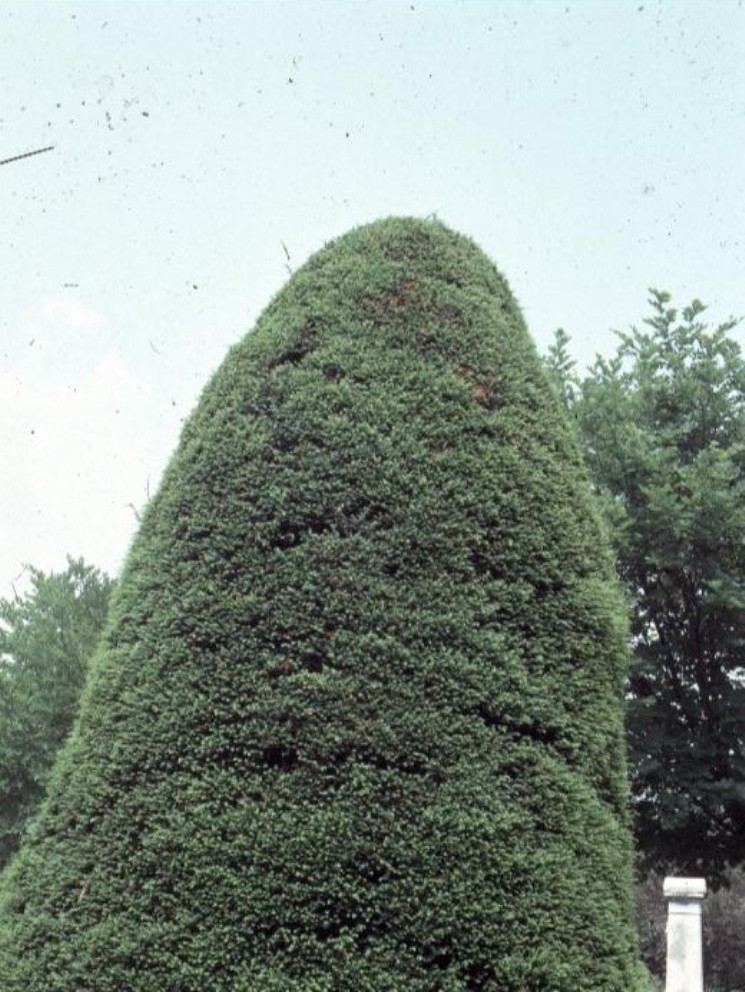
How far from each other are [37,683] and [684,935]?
16.8m

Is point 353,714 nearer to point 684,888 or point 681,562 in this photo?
point 684,888

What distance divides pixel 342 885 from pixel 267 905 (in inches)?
12.2

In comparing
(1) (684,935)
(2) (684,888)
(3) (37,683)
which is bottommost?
(1) (684,935)

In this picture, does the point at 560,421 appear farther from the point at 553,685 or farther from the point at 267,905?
the point at 267,905

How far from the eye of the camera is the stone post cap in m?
12.1

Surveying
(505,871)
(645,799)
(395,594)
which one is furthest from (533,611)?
(645,799)

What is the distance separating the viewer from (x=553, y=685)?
4.60 m

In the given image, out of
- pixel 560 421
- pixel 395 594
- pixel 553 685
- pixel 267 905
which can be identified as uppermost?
pixel 560 421

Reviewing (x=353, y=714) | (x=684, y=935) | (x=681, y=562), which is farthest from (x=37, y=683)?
(x=353, y=714)

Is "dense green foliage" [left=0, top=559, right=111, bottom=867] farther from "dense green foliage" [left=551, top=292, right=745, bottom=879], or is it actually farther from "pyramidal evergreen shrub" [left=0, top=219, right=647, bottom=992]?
"pyramidal evergreen shrub" [left=0, top=219, right=647, bottom=992]

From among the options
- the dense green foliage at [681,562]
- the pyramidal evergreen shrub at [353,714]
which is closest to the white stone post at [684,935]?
the dense green foliage at [681,562]

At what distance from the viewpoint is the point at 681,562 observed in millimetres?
18578

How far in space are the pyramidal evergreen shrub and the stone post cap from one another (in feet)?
27.4

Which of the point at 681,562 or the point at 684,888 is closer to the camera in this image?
the point at 684,888
